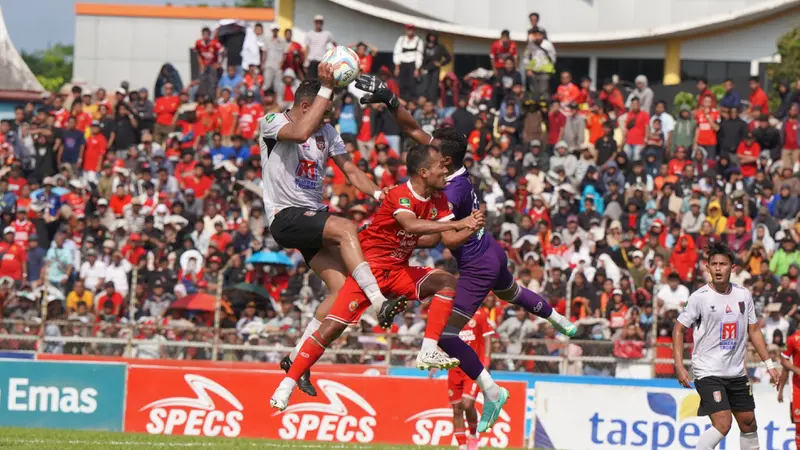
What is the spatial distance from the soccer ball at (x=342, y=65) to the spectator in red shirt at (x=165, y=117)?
17732mm

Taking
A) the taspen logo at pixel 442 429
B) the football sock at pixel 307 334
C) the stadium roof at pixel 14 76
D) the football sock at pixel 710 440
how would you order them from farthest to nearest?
the stadium roof at pixel 14 76 → the taspen logo at pixel 442 429 → the football sock at pixel 710 440 → the football sock at pixel 307 334

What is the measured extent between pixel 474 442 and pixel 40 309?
1132cm

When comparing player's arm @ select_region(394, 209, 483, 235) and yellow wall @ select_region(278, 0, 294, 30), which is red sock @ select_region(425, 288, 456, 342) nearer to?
player's arm @ select_region(394, 209, 483, 235)

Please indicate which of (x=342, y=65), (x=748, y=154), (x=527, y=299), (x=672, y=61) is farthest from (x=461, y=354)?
(x=672, y=61)

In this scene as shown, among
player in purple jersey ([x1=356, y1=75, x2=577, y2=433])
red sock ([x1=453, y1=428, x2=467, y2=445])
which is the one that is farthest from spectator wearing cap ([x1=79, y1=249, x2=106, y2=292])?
player in purple jersey ([x1=356, y1=75, x2=577, y2=433])

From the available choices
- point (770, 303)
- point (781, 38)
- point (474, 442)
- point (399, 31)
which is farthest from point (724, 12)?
point (474, 442)

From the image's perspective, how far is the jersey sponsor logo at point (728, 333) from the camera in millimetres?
13211

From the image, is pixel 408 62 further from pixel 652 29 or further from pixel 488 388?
pixel 488 388

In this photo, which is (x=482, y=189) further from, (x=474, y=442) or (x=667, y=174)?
(x=474, y=442)

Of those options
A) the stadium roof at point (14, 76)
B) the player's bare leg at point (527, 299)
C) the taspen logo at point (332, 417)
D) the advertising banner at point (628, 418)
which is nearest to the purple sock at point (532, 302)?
the player's bare leg at point (527, 299)

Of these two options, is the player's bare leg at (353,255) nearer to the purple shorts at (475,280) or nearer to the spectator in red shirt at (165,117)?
the purple shorts at (475,280)

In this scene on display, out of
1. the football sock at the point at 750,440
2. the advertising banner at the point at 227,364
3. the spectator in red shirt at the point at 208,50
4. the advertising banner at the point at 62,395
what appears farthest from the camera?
the spectator in red shirt at the point at 208,50

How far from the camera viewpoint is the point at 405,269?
12.9 meters

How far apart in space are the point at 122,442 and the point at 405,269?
206 inches
